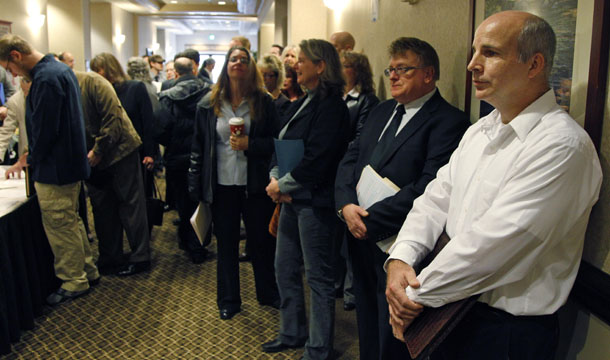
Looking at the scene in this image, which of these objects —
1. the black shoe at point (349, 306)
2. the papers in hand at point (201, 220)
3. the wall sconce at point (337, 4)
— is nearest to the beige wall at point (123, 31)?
the wall sconce at point (337, 4)

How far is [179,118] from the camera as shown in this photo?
3736mm

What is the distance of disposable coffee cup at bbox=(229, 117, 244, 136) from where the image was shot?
261 centimetres

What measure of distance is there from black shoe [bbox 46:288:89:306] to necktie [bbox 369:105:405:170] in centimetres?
230

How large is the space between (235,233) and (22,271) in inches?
45.3

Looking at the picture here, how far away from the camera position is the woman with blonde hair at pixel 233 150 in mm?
2816

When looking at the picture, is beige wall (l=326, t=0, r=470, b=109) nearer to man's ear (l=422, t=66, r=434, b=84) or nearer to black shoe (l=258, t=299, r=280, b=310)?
man's ear (l=422, t=66, r=434, b=84)

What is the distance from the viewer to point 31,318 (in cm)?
286

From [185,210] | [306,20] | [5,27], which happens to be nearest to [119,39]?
[5,27]

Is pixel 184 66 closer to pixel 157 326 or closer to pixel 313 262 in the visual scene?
pixel 157 326

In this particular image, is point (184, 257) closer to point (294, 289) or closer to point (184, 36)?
point (294, 289)

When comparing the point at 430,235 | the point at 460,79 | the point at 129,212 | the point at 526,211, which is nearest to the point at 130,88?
the point at 129,212

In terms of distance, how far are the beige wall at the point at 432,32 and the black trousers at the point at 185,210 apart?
1.68 m

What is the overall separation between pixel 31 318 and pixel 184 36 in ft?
75.8

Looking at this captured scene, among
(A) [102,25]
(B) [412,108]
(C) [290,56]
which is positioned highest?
(A) [102,25]
